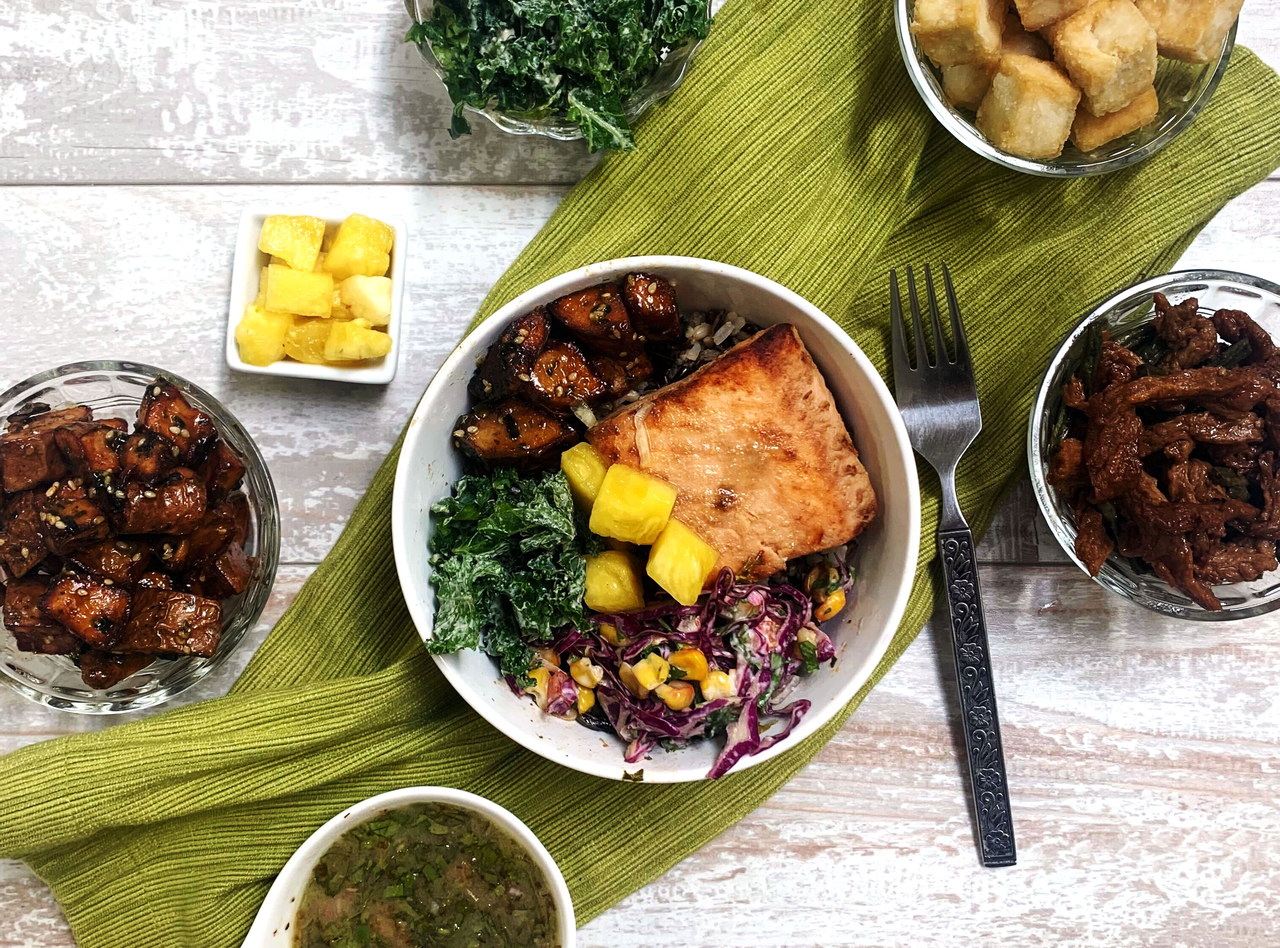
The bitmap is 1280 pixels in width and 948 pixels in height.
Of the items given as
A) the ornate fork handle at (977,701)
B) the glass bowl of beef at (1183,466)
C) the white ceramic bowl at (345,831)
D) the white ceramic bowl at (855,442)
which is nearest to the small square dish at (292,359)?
the white ceramic bowl at (855,442)

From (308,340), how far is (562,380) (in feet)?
2.46

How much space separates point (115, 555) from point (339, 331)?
775 mm

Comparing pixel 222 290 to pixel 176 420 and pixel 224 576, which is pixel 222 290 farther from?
pixel 224 576

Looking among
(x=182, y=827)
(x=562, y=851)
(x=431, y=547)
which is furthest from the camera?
(x=562, y=851)

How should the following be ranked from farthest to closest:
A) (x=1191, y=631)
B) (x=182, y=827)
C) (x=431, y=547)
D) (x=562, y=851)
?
1. (x=1191, y=631)
2. (x=562, y=851)
3. (x=182, y=827)
4. (x=431, y=547)

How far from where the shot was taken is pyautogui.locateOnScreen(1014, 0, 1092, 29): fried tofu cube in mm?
2381

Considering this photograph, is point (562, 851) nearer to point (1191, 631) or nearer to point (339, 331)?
point (339, 331)

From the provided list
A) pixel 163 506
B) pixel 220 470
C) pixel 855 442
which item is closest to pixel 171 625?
pixel 163 506

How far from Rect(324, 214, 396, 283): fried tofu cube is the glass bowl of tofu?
1.47 meters

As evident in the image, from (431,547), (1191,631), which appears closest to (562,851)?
(431,547)

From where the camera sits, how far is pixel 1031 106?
2418 mm

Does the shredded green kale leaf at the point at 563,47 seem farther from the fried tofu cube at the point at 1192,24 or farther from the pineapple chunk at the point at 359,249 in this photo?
the fried tofu cube at the point at 1192,24

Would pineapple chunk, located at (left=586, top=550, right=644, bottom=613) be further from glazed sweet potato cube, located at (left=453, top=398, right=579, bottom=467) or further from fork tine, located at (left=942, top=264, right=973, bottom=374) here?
fork tine, located at (left=942, top=264, right=973, bottom=374)

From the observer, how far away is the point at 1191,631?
286 cm
